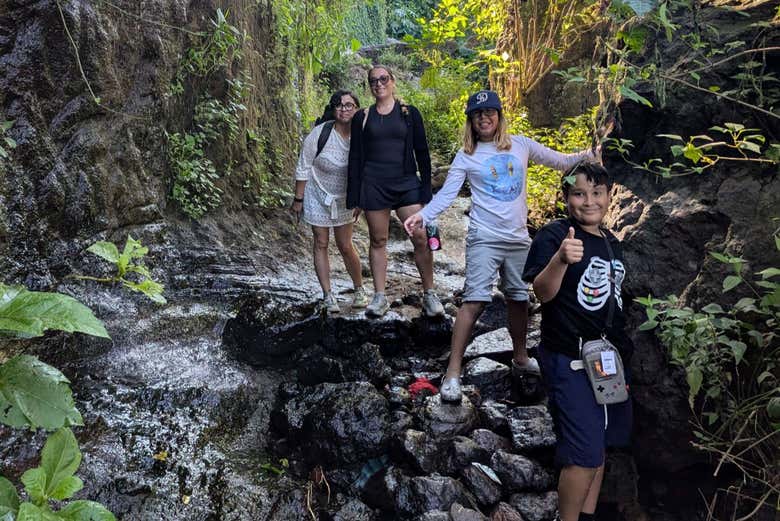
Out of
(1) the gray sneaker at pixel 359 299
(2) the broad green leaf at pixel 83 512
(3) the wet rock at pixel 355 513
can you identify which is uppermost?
(2) the broad green leaf at pixel 83 512

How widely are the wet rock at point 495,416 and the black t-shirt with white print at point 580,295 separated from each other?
110 centimetres

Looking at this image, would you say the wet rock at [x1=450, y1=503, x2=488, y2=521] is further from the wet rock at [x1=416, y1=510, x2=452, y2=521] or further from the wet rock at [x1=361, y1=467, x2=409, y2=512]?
the wet rock at [x1=361, y1=467, x2=409, y2=512]

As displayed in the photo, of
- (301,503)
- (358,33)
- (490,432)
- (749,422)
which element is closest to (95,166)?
(301,503)

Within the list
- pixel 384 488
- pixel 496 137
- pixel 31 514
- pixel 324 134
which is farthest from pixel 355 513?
pixel 324 134

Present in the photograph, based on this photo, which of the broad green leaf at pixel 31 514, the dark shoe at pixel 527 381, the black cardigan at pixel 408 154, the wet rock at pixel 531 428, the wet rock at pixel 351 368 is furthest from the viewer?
the black cardigan at pixel 408 154

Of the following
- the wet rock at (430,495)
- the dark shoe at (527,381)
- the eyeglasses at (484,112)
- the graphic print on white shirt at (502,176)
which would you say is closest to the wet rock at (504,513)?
the wet rock at (430,495)

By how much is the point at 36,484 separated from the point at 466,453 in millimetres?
2783

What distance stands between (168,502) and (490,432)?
6.67ft

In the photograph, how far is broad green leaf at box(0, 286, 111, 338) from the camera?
57.7 inches

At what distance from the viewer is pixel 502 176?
13.6ft

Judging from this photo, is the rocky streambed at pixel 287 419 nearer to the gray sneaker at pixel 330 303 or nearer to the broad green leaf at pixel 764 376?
the gray sneaker at pixel 330 303

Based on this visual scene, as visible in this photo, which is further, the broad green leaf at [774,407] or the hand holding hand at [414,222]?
the hand holding hand at [414,222]

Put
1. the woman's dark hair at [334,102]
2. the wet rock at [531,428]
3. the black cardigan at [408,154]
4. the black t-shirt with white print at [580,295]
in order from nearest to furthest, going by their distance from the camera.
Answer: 1. the black t-shirt with white print at [580,295]
2. the wet rock at [531,428]
3. the black cardigan at [408,154]
4. the woman's dark hair at [334,102]

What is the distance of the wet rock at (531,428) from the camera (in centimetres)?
388
